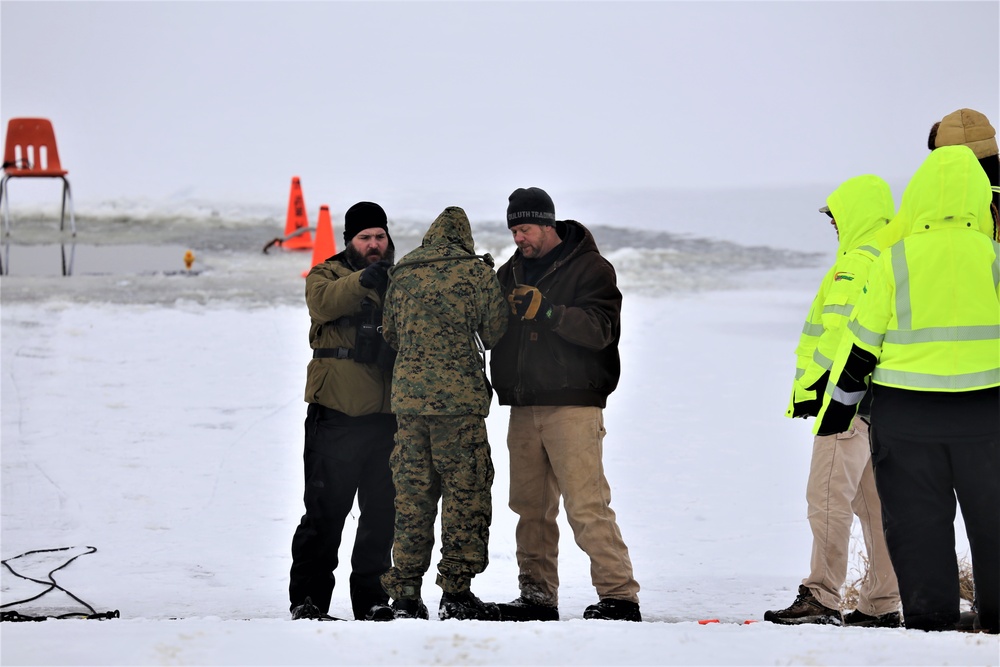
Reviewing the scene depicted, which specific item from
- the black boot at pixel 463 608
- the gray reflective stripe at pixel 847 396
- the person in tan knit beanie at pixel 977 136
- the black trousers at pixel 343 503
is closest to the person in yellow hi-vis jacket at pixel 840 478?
the person in tan knit beanie at pixel 977 136

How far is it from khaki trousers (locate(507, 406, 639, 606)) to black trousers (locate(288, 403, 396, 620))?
0.53m

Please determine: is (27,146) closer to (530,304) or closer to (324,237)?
(324,237)

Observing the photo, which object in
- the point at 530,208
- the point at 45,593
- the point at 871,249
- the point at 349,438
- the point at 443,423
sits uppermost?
the point at 530,208

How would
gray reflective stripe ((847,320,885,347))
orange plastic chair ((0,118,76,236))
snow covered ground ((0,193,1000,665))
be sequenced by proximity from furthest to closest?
1. orange plastic chair ((0,118,76,236))
2. gray reflective stripe ((847,320,885,347))
3. snow covered ground ((0,193,1000,665))

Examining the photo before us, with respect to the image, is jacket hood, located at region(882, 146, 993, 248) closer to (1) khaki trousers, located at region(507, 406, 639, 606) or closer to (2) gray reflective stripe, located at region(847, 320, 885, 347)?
(2) gray reflective stripe, located at region(847, 320, 885, 347)

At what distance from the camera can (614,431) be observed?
6.98 m

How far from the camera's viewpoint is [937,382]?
11.0ft

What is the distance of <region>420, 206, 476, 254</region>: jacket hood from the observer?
4082mm

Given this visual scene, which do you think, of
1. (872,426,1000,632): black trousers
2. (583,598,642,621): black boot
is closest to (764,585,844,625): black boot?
(583,598,642,621): black boot

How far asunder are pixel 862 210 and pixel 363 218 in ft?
6.43

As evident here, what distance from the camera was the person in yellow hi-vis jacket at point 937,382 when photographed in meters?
3.35

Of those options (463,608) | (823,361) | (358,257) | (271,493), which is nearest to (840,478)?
(823,361)

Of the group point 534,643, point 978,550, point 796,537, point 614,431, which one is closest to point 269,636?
point 534,643

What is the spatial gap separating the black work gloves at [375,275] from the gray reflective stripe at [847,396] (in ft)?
5.55
